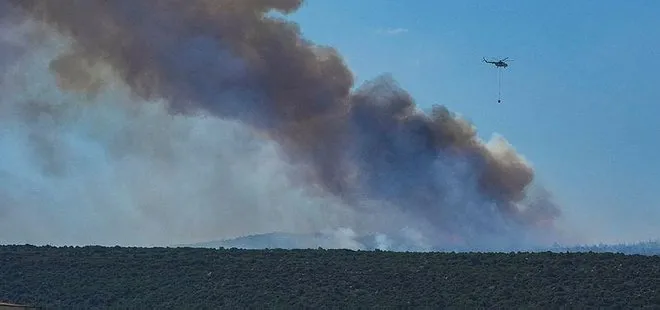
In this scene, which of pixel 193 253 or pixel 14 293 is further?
pixel 193 253

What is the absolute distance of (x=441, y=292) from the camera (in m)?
77.4

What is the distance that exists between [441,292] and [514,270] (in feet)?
24.8

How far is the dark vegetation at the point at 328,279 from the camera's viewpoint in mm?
75812

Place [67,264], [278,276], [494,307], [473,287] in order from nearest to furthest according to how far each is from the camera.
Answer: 1. [494,307]
2. [473,287]
3. [278,276]
4. [67,264]

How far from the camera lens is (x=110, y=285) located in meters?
81.9

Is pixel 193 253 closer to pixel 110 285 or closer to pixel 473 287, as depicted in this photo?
pixel 110 285

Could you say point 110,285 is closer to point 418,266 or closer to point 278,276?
point 278,276

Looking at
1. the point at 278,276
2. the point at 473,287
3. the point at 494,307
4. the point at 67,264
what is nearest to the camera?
the point at 494,307

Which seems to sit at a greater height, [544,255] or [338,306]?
[544,255]

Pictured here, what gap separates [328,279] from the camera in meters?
81.8

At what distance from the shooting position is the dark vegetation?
75.8 m

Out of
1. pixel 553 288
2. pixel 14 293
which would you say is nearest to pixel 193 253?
pixel 14 293

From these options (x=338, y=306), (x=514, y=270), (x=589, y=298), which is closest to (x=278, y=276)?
(x=338, y=306)

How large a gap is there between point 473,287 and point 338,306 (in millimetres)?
9338
